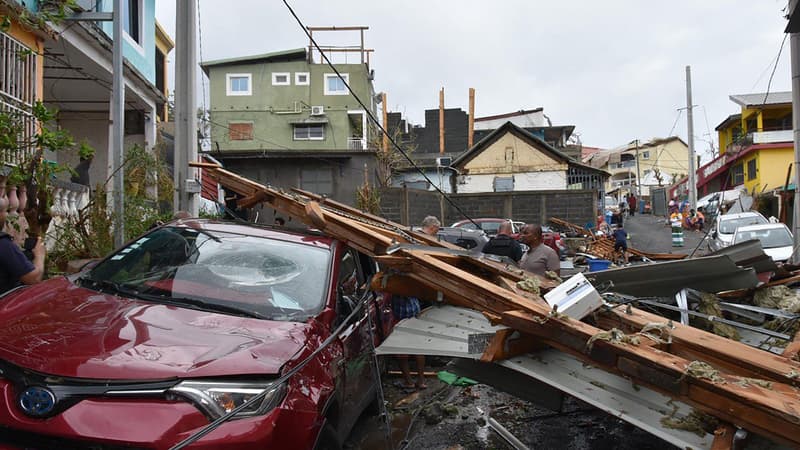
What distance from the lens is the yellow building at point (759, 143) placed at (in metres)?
32.2

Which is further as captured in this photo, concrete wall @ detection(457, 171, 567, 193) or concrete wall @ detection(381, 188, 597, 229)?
concrete wall @ detection(457, 171, 567, 193)

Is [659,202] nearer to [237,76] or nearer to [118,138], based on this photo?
[237,76]

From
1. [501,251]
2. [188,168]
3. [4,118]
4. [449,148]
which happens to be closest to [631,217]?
[449,148]

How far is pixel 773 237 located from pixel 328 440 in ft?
48.8

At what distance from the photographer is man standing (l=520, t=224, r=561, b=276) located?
20.6ft

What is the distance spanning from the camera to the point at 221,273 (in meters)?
3.65

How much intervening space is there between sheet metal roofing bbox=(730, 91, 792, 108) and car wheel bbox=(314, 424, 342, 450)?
39.0 meters

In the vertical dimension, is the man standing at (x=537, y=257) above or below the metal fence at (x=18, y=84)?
below

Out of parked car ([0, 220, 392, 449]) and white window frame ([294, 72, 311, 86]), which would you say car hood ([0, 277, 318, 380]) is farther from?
white window frame ([294, 72, 311, 86])

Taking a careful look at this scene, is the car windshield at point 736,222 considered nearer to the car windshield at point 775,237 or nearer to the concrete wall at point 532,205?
the car windshield at point 775,237

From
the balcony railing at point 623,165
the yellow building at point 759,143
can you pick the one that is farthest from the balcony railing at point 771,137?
the balcony railing at point 623,165

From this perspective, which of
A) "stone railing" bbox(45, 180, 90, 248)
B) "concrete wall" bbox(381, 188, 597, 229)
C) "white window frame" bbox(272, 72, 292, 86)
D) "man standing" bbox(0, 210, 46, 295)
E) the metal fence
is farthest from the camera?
"white window frame" bbox(272, 72, 292, 86)

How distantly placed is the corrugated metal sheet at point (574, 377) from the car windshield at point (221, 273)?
2.28 feet

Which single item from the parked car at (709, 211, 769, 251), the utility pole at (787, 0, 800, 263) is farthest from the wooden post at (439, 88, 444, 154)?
the utility pole at (787, 0, 800, 263)
